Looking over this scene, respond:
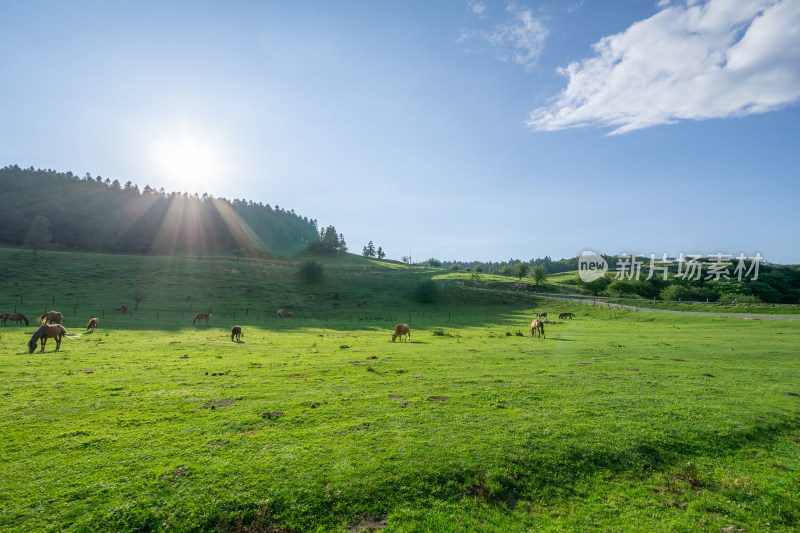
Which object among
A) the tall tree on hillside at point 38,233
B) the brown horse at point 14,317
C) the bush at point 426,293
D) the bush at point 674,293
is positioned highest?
the tall tree on hillside at point 38,233

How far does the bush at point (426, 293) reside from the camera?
89500 mm

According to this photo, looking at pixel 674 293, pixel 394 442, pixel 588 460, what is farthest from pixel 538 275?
pixel 394 442

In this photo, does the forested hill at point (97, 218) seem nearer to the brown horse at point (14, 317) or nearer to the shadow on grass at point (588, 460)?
the brown horse at point (14, 317)

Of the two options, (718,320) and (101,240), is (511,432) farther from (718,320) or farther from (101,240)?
(101,240)

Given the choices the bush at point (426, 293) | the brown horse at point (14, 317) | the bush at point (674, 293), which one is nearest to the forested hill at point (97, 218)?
the bush at point (426, 293)

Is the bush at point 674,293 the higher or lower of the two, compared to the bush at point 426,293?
higher

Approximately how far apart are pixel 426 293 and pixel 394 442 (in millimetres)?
80882

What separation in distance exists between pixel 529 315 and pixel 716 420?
2385 inches

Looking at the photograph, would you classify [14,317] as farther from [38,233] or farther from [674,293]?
[674,293]

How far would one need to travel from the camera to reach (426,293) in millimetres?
90562

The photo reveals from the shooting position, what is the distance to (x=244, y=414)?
1199 cm

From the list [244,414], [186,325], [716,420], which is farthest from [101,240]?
[716,420]

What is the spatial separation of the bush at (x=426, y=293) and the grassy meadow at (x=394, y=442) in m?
65.3

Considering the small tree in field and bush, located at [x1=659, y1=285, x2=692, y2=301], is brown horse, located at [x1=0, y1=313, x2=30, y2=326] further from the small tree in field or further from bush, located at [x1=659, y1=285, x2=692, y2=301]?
bush, located at [x1=659, y1=285, x2=692, y2=301]
